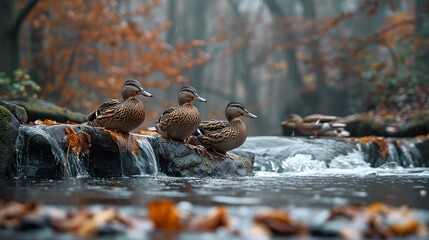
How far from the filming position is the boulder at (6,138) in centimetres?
812

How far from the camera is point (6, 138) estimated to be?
8219 mm

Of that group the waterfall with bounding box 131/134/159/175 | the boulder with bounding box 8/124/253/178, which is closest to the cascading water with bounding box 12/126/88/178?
the boulder with bounding box 8/124/253/178

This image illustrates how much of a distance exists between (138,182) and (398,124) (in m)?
10.5

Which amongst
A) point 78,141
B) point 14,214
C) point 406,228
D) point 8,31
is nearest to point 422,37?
point 8,31

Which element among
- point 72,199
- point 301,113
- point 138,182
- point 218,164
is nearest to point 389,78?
point 301,113

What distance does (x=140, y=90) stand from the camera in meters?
9.64

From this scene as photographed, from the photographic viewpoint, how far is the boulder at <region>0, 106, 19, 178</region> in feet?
26.6

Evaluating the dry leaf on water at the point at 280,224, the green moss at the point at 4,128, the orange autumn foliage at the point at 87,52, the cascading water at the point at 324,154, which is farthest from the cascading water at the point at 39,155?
the orange autumn foliage at the point at 87,52

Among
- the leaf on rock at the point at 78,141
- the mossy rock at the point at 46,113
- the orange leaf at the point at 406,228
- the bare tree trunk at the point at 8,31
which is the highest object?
the bare tree trunk at the point at 8,31

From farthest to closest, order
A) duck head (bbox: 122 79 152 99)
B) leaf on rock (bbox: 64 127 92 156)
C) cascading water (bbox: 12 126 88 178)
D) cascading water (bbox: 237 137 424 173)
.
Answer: cascading water (bbox: 237 137 424 173), duck head (bbox: 122 79 152 99), leaf on rock (bbox: 64 127 92 156), cascading water (bbox: 12 126 88 178)

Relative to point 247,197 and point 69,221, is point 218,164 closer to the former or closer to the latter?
point 247,197

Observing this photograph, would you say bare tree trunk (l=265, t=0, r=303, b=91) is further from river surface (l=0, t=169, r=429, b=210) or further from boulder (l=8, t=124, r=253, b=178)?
river surface (l=0, t=169, r=429, b=210)

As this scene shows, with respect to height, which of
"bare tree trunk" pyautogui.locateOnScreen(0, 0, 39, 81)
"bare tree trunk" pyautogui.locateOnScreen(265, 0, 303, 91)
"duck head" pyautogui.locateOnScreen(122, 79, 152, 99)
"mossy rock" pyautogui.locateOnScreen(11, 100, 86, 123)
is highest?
"bare tree trunk" pyautogui.locateOnScreen(265, 0, 303, 91)

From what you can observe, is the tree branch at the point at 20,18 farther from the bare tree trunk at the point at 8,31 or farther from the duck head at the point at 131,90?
the duck head at the point at 131,90
